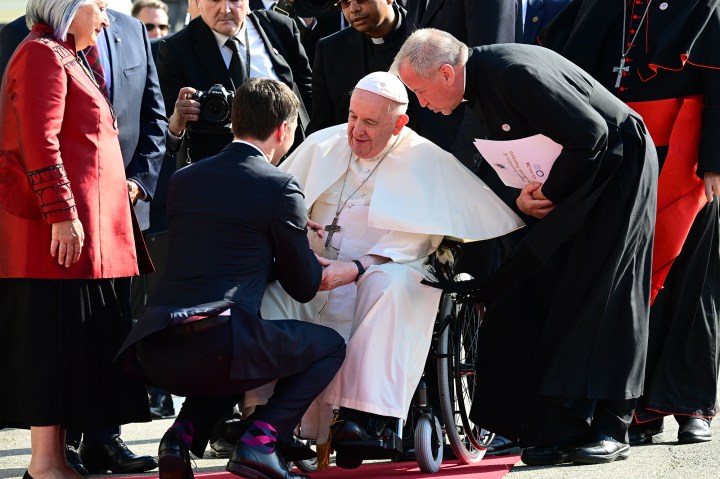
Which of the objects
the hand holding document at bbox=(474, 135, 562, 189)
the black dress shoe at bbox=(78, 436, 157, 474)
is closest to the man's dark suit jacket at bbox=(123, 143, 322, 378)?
the hand holding document at bbox=(474, 135, 562, 189)

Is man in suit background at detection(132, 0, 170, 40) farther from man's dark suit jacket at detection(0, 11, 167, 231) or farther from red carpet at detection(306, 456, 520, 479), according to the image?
red carpet at detection(306, 456, 520, 479)

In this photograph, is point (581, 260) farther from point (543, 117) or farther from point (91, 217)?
point (91, 217)

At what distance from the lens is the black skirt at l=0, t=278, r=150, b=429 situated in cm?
496

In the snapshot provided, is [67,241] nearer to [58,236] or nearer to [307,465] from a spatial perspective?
[58,236]

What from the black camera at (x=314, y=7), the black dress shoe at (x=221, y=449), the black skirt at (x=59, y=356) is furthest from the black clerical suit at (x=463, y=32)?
the black skirt at (x=59, y=356)

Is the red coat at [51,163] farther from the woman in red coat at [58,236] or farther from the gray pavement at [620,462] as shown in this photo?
the gray pavement at [620,462]

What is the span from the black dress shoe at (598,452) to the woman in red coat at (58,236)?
182 centimetres

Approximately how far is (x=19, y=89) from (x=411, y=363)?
1.81 m

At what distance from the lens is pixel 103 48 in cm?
550

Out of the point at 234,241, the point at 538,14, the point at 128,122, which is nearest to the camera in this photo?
the point at 234,241

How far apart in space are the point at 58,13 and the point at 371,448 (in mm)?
2044

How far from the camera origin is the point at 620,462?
5.26 metres

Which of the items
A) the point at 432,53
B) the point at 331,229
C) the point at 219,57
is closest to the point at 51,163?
the point at 331,229

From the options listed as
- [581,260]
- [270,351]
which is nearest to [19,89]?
[270,351]
